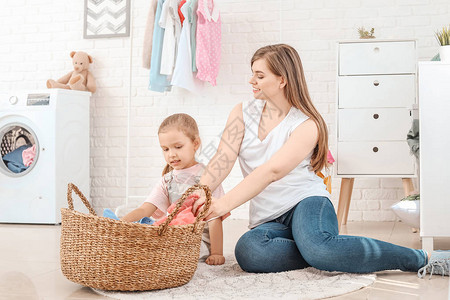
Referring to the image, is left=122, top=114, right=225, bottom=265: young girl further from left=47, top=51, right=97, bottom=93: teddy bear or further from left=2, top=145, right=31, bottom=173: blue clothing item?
left=47, top=51, right=97, bottom=93: teddy bear

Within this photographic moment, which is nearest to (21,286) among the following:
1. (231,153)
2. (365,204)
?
(231,153)

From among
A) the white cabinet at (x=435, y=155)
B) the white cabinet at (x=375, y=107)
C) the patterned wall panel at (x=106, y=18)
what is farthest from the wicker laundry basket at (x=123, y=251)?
the patterned wall panel at (x=106, y=18)

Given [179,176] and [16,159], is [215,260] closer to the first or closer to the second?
[179,176]

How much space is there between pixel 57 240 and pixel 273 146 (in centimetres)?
135

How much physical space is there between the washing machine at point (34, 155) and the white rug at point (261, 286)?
1.91 meters

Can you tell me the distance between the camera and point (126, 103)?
3928mm

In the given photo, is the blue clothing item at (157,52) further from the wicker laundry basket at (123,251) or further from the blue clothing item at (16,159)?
the wicker laundry basket at (123,251)

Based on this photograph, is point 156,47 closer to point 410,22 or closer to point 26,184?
point 26,184

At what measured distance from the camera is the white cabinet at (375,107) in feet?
9.80

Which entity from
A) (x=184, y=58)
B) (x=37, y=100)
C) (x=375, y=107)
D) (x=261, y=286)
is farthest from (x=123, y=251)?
(x=37, y=100)

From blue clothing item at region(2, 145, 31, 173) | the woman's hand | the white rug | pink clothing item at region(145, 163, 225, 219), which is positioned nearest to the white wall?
blue clothing item at region(2, 145, 31, 173)

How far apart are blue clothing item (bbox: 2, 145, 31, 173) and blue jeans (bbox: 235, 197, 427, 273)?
2.17m

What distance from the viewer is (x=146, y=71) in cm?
392

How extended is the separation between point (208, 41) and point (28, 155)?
4.39 feet
